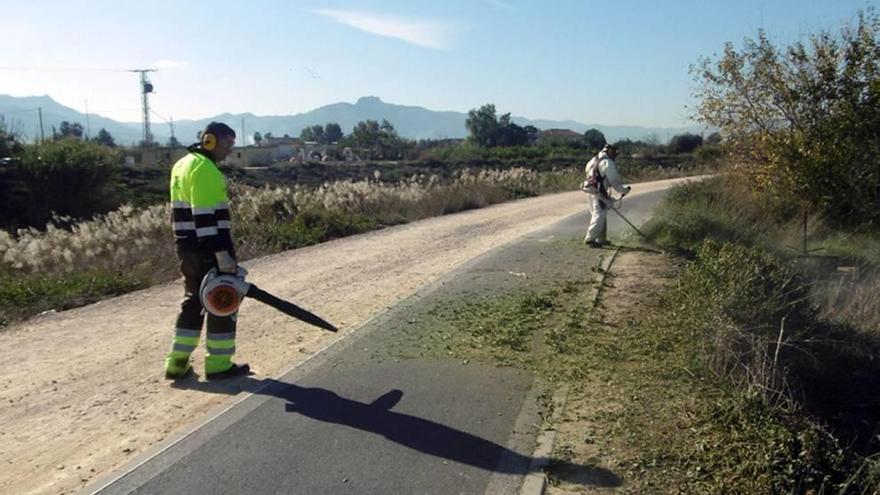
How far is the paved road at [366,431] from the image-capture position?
449 centimetres

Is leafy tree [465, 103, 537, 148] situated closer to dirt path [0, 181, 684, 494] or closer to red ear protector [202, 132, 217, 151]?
dirt path [0, 181, 684, 494]

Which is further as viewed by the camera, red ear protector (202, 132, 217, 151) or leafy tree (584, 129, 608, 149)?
leafy tree (584, 129, 608, 149)

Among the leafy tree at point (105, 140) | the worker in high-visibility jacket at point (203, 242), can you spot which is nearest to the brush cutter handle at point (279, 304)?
the worker in high-visibility jacket at point (203, 242)

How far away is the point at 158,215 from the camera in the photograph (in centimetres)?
1565

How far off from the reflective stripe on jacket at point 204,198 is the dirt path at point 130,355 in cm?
124

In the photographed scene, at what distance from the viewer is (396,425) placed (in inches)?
209

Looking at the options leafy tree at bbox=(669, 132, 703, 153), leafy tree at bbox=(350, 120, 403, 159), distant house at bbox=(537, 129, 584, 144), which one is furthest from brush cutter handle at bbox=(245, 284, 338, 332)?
distant house at bbox=(537, 129, 584, 144)

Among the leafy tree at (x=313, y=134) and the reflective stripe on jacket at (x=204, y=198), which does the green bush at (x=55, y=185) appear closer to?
the reflective stripe on jacket at (x=204, y=198)

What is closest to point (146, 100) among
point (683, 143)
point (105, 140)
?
point (105, 140)

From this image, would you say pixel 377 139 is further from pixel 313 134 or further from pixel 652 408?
pixel 652 408

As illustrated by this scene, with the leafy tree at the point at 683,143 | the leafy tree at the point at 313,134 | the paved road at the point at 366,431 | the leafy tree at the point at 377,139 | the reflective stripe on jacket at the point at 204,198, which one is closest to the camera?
the paved road at the point at 366,431

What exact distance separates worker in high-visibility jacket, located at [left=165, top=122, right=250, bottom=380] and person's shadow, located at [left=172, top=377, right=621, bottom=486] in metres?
0.20

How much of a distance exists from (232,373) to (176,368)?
18.4 inches

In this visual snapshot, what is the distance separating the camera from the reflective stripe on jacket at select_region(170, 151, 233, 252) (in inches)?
238
